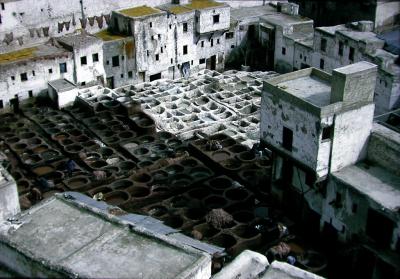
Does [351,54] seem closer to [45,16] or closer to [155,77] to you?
[155,77]

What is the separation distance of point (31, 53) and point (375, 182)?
1276 inches

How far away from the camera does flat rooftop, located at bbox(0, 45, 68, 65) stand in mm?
50125

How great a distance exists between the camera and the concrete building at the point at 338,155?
30.8 meters

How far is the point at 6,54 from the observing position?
51656mm

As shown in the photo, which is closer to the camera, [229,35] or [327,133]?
[327,133]

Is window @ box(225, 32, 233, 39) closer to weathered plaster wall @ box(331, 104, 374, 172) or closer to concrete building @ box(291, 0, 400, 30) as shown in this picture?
concrete building @ box(291, 0, 400, 30)

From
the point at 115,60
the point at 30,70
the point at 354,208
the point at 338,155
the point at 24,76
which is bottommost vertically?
the point at 354,208

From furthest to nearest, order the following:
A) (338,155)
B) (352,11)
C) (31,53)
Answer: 1. (352,11)
2. (31,53)
3. (338,155)

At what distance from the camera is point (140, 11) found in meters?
56.8

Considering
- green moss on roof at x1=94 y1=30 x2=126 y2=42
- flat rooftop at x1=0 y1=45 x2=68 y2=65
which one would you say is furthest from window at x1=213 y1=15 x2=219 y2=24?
flat rooftop at x1=0 y1=45 x2=68 y2=65

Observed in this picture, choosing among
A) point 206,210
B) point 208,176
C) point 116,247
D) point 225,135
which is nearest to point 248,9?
point 225,135

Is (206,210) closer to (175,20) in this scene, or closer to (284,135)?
(284,135)

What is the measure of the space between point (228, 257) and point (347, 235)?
6571 millimetres

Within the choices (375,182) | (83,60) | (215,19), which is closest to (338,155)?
(375,182)
